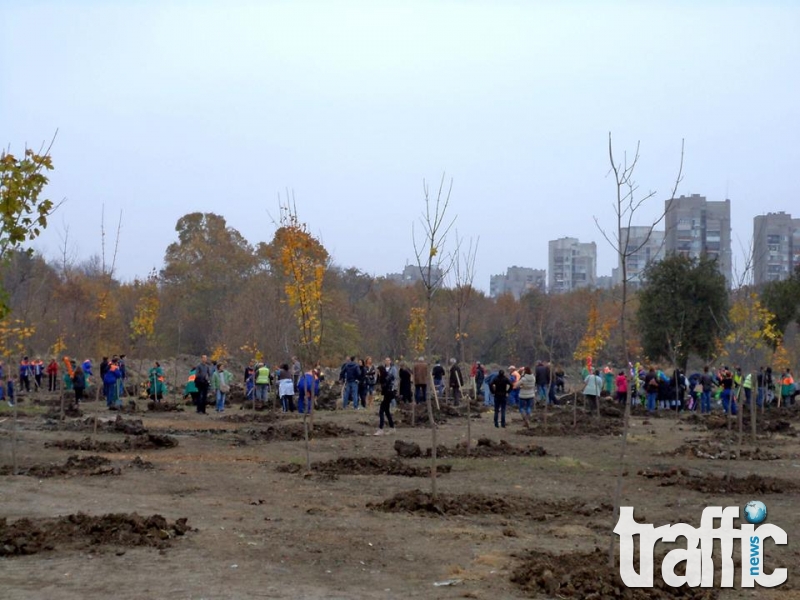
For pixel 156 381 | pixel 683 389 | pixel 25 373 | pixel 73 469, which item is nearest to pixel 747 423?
pixel 683 389

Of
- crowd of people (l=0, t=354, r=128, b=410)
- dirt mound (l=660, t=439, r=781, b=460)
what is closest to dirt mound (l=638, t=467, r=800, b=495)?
dirt mound (l=660, t=439, r=781, b=460)

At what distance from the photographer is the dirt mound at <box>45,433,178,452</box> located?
18672 mm

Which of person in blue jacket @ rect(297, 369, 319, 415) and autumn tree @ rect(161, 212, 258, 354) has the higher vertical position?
autumn tree @ rect(161, 212, 258, 354)

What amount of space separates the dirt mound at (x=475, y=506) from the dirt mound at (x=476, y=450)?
5.41 m

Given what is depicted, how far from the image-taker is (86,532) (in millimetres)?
9688

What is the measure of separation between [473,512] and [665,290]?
3717 centimetres

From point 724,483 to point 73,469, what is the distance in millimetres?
10260

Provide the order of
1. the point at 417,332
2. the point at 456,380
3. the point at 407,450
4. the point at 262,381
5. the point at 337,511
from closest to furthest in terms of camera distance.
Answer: the point at 337,511, the point at 407,450, the point at 262,381, the point at 417,332, the point at 456,380

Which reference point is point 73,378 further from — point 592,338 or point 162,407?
point 592,338

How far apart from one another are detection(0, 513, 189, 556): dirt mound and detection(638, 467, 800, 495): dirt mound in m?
7.86

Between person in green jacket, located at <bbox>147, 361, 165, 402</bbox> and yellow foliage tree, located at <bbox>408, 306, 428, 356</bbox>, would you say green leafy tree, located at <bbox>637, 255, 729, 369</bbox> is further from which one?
person in green jacket, located at <bbox>147, 361, 165, 402</bbox>

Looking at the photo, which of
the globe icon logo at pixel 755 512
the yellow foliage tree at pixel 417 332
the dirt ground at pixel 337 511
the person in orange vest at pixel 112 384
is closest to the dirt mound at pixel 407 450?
the dirt ground at pixel 337 511

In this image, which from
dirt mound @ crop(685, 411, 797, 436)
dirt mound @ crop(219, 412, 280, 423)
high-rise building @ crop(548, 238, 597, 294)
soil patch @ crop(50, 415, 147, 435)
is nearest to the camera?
soil patch @ crop(50, 415, 147, 435)

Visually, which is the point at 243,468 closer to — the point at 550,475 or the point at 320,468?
the point at 320,468
